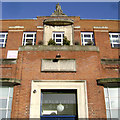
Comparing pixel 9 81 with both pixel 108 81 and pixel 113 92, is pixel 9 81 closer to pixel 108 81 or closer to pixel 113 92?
pixel 108 81

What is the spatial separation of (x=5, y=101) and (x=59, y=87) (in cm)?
307

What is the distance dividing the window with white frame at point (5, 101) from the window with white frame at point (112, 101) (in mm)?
5325

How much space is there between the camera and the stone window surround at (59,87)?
824 cm

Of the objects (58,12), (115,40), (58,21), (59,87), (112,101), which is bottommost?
(112,101)

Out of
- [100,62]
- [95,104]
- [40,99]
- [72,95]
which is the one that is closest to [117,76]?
[100,62]

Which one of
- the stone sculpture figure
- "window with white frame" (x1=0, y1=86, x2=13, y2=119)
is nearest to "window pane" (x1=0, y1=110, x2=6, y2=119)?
"window with white frame" (x1=0, y1=86, x2=13, y2=119)

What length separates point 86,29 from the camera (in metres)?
15.1

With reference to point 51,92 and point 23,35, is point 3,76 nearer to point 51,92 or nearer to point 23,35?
point 51,92

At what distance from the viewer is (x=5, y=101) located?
28.6 feet

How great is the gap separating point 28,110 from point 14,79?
71.6 inches

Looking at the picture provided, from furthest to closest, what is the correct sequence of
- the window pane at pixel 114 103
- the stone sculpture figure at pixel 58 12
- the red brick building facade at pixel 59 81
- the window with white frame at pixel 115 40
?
the stone sculpture figure at pixel 58 12, the window with white frame at pixel 115 40, the window pane at pixel 114 103, the red brick building facade at pixel 59 81

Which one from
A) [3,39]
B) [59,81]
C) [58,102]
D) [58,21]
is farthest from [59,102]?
[3,39]

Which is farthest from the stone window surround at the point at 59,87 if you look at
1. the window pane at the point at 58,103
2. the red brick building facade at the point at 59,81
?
the window pane at the point at 58,103

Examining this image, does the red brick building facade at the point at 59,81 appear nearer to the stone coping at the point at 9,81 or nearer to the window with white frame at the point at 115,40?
the stone coping at the point at 9,81
